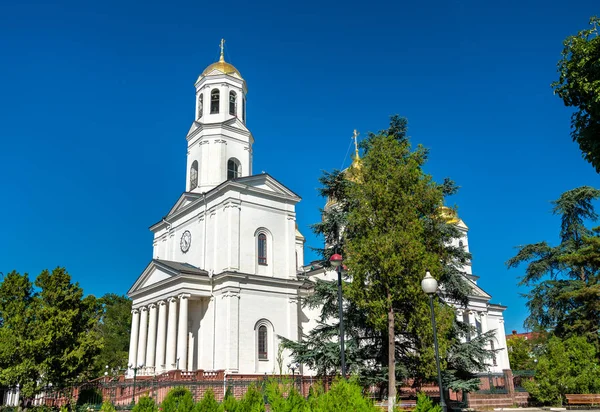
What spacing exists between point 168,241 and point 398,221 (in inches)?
895

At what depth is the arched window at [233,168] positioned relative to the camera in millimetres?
37375

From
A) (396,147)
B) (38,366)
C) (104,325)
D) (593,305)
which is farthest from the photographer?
(104,325)

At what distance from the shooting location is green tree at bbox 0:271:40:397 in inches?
782

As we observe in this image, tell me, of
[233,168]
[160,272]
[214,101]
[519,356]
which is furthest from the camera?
[519,356]

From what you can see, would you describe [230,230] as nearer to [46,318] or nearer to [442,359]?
[46,318]

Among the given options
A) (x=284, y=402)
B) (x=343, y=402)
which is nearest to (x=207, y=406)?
(x=284, y=402)

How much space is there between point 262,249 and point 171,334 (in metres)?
7.76

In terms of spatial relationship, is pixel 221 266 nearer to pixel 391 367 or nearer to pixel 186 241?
pixel 186 241

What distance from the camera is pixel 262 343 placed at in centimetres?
3181

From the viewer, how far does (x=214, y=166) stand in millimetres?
36938

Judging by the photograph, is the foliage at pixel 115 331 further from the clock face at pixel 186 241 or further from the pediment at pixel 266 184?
the pediment at pixel 266 184

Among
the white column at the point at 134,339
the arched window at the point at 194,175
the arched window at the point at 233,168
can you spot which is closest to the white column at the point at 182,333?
the white column at the point at 134,339

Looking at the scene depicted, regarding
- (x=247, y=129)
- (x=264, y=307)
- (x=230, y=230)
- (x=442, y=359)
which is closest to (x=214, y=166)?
(x=247, y=129)

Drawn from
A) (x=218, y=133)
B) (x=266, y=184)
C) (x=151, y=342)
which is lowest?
(x=151, y=342)
